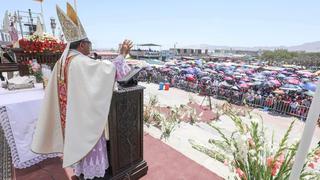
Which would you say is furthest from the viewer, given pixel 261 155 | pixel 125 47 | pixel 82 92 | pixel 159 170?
pixel 159 170

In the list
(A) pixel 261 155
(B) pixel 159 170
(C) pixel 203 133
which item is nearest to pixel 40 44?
(B) pixel 159 170

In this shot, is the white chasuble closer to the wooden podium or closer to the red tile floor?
the wooden podium

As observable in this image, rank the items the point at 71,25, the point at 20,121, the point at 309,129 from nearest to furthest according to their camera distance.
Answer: the point at 309,129
the point at 71,25
the point at 20,121

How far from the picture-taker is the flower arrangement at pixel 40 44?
151 inches

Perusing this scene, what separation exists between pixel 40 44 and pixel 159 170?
132 inches

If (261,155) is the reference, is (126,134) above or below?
below

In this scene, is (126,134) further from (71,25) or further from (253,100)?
(253,100)

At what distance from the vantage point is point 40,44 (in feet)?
12.9

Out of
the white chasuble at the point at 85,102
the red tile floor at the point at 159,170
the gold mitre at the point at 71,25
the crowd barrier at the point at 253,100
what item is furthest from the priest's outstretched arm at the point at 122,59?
the crowd barrier at the point at 253,100

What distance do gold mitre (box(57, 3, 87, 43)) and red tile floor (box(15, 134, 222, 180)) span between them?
2130 millimetres

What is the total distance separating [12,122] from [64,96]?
3.70 feet

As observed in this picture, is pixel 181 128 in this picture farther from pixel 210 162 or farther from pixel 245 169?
pixel 245 169

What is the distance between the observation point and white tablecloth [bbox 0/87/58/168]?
280 centimetres

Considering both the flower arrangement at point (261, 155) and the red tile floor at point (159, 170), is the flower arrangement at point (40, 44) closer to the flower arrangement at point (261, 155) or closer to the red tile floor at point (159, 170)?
the red tile floor at point (159, 170)
